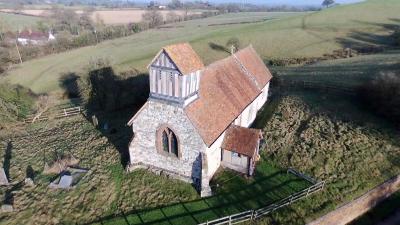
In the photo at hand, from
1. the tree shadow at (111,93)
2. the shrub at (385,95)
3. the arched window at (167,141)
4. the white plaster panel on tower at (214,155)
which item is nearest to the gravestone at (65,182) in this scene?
the arched window at (167,141)

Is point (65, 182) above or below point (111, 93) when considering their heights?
below

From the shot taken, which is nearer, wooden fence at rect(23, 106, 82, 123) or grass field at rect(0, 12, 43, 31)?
wooden fence at rect(23, 106, 82, 123)

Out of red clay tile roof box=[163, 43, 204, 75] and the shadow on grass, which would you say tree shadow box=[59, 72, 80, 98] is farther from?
the shadow on grass

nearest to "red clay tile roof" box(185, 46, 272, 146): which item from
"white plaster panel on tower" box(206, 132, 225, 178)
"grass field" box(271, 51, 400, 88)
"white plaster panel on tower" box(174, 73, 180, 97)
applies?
"white plaster panel on tower" box(206, 132, 225, 178)

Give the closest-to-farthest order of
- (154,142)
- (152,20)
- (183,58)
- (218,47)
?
(183,58), (154,142), (218,47), (152,20)

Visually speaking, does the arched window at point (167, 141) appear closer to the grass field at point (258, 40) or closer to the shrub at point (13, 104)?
the shrub at point (13, 104)

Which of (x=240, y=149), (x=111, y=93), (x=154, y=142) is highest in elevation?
(x=154, y=142)

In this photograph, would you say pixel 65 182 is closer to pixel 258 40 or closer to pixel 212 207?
pixel 212 207

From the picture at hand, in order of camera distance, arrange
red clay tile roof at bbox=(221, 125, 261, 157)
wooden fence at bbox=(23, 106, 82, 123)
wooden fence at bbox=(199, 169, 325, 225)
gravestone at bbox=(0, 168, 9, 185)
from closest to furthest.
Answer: wooden fence at bbox=(199, 169, 325, 225), red clay tile roof at bbox=(221, 125, 261, 157), gravestone at bbox=(0, 168, 9, 185), wooden fence at bbox=(23, 106, 82, 123)

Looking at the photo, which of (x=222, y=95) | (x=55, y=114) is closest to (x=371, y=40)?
(x=222, y=95)

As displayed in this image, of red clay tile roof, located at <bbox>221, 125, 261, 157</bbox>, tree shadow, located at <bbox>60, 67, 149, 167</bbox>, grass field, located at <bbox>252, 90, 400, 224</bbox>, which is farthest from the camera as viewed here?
tree shadow, located at <bbox>60, 67, 149, 167</bbox>
